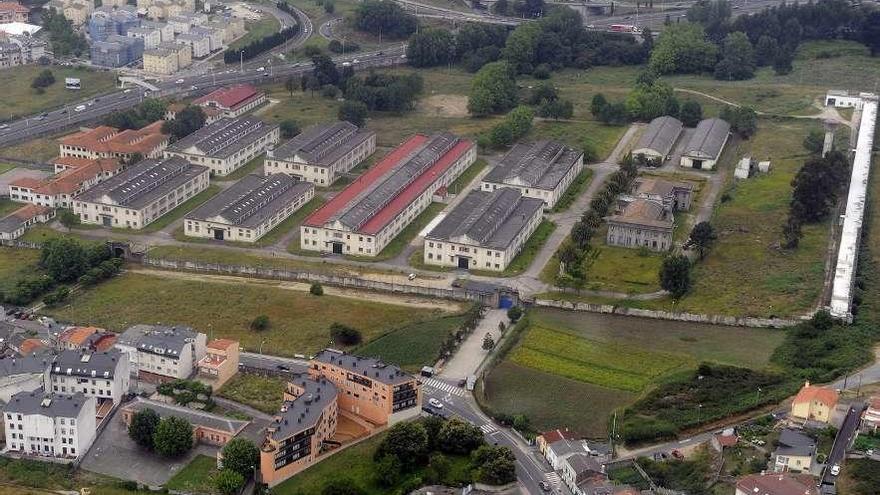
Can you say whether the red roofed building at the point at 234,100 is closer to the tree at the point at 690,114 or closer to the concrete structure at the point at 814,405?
the tree at the point at 690,114

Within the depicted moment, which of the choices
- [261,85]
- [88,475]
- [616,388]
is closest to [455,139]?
[261,85]

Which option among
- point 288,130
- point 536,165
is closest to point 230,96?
point 288,130

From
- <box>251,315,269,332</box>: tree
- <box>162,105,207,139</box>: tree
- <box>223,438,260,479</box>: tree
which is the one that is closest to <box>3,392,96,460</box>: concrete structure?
<box>223,438,260,479</box>: tree

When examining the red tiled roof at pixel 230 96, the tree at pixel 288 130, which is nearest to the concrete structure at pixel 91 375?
the tree at pixel 288 130

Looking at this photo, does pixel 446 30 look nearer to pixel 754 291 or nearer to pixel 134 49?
pixel 134 49

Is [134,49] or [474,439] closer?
[474,439]

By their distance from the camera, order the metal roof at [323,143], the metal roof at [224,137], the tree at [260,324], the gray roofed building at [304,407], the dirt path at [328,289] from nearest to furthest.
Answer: the gray roofed building at [304,407], the tree at [260,324], the dirt path at [328,289], the metal roof at [323,143], the metal roof at [224,137]
